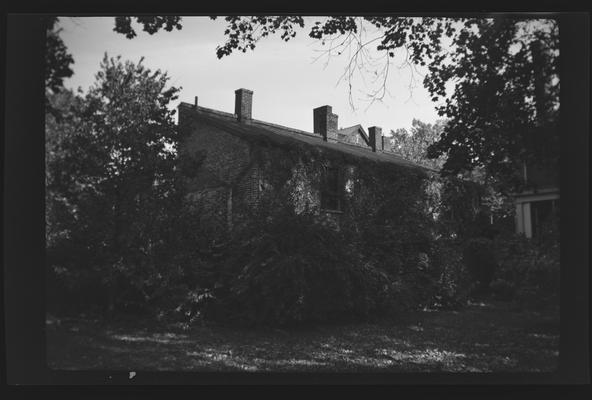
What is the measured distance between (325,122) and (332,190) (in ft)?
6.38

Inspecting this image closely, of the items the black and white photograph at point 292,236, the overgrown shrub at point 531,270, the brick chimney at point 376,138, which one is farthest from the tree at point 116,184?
the overgrown shrub at point 531,270

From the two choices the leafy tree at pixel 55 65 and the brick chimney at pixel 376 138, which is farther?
the brick chimney at pixel 376 138

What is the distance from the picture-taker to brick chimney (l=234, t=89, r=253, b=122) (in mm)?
7469

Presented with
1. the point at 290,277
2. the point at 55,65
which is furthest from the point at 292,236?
the point at 55,65

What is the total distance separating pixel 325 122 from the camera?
355 inches

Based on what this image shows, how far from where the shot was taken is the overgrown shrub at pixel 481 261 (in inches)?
316

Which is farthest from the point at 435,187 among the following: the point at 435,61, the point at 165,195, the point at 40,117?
the point at 40,117

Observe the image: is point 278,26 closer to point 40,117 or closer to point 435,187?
point 40,117

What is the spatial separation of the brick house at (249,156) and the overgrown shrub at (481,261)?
2301mm

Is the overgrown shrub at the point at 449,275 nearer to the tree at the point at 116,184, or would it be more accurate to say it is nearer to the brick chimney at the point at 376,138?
the brick chimney at the point at 376,138

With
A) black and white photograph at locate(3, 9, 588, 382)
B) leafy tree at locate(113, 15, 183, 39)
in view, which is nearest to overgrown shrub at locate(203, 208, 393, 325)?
black and white photograph at locate(3, 9, 588, 382)

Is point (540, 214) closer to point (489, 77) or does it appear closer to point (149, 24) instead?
point (489, 77)

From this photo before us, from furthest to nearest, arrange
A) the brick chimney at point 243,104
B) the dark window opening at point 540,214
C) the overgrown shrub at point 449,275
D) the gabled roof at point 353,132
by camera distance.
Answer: the gabled roof at point 353,132
the overgrown shrub at point 449,275
the brick chimney at point 243,104
the dark window opening at point 540,214

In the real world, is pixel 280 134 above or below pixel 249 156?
above
